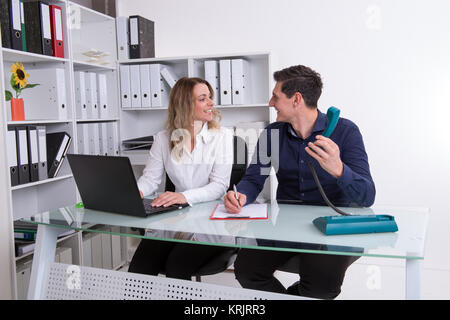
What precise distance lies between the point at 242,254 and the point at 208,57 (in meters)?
1.59

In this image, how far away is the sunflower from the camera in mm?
2352

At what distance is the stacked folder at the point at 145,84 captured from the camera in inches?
121

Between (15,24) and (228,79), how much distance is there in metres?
1.29

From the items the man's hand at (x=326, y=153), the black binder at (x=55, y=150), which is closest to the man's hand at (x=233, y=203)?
the man's hand at (x=326, y=153)

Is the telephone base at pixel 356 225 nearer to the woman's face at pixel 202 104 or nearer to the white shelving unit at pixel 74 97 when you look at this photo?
the woman's face at pixel 202 104

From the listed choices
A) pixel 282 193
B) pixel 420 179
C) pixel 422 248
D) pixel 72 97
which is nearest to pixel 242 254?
pixel 282 193

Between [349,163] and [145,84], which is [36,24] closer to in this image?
[145,84]

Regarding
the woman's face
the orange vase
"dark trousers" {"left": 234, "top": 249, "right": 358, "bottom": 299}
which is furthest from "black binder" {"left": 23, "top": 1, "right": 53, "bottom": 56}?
"dark trousers" {"left": 234, "top": 249, "right": 358, "bottom": 299}

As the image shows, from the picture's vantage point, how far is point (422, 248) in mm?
1081

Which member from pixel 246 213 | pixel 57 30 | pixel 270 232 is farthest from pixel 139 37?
pixel 270 232

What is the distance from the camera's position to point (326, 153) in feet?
4.56

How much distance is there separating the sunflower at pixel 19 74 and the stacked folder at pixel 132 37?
2.81 feet

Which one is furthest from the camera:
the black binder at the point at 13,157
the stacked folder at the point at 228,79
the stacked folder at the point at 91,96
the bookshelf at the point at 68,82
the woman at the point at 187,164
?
the stacked folder at the point at 228,79
